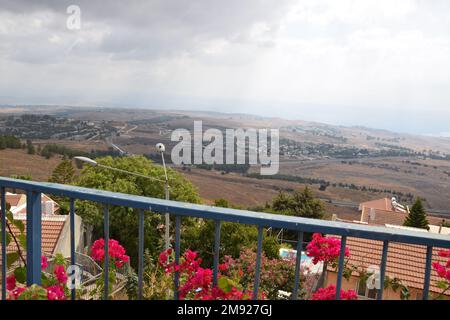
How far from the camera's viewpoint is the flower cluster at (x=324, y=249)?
199 centimetres

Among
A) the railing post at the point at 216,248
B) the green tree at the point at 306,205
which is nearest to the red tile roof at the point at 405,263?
the railing post at the point at 216,248

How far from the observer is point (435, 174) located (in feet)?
360

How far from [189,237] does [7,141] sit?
65.1m

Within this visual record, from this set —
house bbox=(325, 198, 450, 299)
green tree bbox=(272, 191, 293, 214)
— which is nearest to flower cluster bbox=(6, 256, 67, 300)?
house bbox=(325, 198, 450, 299)

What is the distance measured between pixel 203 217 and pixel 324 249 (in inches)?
26.5

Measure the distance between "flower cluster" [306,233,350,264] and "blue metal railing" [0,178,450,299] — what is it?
0.21 metres

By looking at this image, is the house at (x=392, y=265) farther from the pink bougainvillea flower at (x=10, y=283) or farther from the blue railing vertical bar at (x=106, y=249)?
the pink bougainvillea flower at (x=10, y=283)

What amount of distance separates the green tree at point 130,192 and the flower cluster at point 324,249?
13467 mm

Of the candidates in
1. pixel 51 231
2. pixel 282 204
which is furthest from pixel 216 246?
pixel 282 204

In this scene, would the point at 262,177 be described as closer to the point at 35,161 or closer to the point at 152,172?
the point at 35,161

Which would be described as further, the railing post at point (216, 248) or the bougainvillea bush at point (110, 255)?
the bougainvillea bush at point (110, 255)

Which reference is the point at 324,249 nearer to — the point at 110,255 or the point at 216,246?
the point at 216,246
